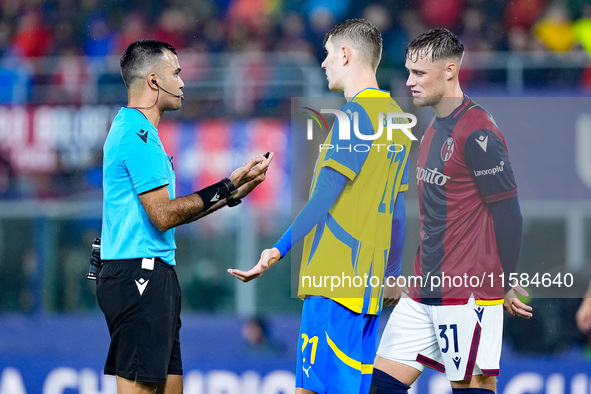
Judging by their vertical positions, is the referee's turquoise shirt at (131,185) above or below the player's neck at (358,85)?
below

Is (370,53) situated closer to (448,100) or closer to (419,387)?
(448,100)

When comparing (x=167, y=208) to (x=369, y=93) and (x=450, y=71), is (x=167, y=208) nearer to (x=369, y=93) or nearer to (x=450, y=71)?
(x=369, y=93)

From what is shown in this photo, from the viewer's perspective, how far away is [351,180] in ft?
10.8

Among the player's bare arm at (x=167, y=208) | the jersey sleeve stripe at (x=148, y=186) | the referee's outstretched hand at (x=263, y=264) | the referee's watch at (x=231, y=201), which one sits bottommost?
the referee's outstretched hand at (x=263, y=264)

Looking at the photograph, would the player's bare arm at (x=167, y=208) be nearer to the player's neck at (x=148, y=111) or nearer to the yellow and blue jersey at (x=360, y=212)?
the player's neck at (x=148, y=111)

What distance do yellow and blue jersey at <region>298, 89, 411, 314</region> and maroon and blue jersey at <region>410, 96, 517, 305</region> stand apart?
0.94 ft

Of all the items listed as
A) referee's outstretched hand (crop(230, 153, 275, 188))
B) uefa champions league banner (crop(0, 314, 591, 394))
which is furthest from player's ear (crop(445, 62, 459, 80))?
uefa champions league banner (crop(0, 314, 591, 394))

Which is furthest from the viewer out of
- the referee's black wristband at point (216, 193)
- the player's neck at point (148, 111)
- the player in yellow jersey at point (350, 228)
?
the player's neck at point (148, 111)

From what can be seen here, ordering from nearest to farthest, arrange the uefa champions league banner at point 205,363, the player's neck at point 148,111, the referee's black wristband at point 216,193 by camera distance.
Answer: the referee's black wristband at point 216,193 → the player's neck at point 148,111 → the uefa champions league banner at point 205,363

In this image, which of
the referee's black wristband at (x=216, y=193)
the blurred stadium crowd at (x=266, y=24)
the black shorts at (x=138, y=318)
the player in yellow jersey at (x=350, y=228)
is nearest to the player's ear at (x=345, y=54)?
the player in yellow jersey at (x=350, y=228)

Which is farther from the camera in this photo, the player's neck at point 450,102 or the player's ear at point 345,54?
the player's neck at point 450,102

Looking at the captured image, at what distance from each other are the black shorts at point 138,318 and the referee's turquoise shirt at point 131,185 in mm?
60

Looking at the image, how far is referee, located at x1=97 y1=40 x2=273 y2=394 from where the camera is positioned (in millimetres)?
3223

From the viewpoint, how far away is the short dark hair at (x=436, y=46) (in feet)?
12.0
